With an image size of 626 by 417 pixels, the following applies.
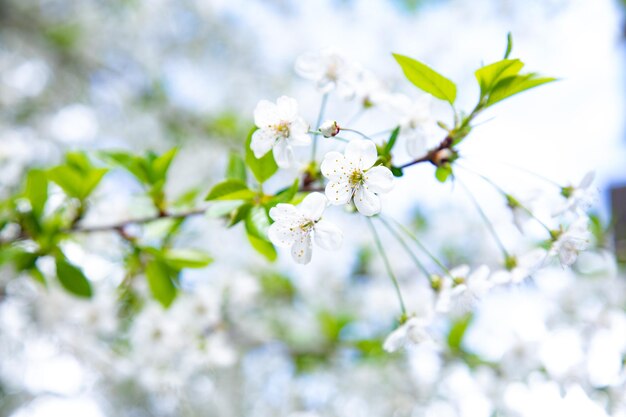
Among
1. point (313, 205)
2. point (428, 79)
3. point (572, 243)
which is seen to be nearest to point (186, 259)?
point (313, 205)

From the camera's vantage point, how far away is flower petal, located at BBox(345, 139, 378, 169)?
2.12 feet

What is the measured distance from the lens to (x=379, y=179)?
646 millimetres

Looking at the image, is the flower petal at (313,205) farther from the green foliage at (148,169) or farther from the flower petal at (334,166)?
the green foliage at (148,169)

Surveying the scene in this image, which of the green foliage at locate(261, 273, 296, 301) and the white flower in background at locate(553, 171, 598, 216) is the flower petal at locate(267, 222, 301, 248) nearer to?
the white flower in background at locate(553, 171, 598, 216)

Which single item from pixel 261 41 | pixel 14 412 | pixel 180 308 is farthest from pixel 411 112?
pixel 261 41

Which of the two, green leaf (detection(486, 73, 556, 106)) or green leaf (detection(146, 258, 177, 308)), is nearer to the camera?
green leaf (detection(486, 73, 556, 106))

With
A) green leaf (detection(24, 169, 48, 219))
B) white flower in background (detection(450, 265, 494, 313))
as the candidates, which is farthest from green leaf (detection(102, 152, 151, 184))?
white flower in background (detection(450, 265, 494, 313))

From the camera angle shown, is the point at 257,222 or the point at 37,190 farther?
the point at 37,190

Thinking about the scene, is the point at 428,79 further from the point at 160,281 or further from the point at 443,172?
the point at 160,281

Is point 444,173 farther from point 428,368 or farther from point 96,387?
point 96,387

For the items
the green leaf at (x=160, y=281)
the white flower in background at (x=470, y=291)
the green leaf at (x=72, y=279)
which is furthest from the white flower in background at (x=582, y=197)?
the green leaf at (x=72, y=279)

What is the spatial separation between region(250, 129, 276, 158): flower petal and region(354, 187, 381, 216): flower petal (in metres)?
0.15

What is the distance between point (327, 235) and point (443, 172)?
194 millimetres

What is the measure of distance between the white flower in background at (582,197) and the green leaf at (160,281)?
673mm
